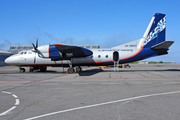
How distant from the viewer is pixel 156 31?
23.5 m

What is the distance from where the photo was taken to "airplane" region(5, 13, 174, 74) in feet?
75.3

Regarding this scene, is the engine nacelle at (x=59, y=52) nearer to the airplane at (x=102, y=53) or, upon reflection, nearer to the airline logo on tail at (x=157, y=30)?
the airplane at (x=102, y=53)

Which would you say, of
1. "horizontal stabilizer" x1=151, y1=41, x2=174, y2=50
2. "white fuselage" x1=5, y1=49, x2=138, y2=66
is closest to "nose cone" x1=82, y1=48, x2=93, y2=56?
"white fuselage" x1=5, y1=49, x2=138, y2=66

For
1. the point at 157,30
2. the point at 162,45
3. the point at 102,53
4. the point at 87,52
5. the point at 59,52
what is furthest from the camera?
the point at 102,53

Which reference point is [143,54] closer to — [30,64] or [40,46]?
[40,46]

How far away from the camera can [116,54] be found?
2408 centimetres

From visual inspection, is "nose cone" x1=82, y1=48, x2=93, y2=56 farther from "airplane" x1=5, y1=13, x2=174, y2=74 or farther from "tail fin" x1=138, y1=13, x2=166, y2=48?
"tail fin" x1=138, y1=13, x2=166, y2=48

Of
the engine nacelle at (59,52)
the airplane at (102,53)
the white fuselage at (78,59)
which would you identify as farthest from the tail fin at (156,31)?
the engine nacelle at (59,52)

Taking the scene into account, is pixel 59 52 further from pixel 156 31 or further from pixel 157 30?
pixel 157 30

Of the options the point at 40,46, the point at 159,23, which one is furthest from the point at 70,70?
the point at 159,23

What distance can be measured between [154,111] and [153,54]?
19.3 m

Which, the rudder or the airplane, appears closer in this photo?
the airplane

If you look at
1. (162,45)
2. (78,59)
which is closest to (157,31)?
(162,45)

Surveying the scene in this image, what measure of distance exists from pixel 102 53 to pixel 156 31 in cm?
887
